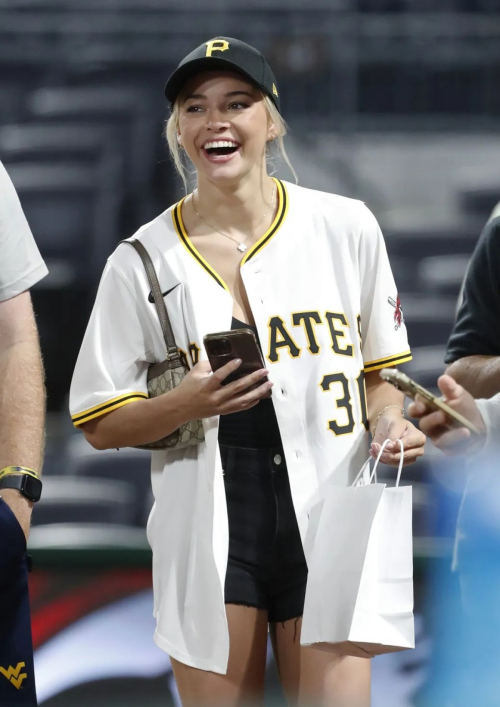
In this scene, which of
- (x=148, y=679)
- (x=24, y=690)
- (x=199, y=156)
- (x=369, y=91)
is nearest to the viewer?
(x=24, y=690)

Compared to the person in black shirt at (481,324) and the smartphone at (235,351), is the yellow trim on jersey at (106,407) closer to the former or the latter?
the smartphone at (235,351)

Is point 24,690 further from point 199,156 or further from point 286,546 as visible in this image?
point 199,156

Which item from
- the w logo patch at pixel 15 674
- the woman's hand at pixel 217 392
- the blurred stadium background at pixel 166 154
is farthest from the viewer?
the blurred stadium background at pixel 166 154

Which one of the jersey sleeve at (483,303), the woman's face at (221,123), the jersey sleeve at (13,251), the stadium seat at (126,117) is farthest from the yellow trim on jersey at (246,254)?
the stadium seat at (126,117)

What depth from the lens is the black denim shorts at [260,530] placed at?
79.5 inches

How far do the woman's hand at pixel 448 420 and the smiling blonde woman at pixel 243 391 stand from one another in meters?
0.27

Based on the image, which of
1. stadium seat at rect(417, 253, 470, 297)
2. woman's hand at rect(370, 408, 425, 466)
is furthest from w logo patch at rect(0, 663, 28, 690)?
stadium seat at rect(417, 253, 470, 297)

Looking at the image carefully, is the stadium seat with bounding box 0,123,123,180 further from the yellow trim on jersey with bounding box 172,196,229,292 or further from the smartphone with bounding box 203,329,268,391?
the smartphone with bounding box 203,329,268,391

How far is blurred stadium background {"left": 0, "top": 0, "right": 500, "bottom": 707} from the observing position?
333 cm

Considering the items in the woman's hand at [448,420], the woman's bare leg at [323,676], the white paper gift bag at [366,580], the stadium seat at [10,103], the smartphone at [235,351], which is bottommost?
the woman's bare leg at [323,676]

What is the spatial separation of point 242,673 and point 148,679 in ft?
3.84

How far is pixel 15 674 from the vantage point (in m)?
1.80

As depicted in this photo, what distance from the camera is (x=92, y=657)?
3.15 metres

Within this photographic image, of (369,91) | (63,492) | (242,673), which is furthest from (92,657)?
(369,91)
